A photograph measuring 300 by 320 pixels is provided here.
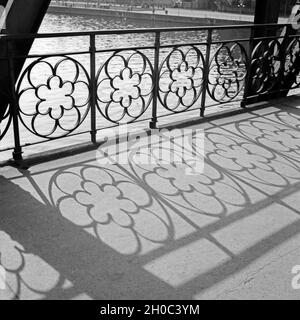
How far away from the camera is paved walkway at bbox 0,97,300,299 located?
7.03 feet

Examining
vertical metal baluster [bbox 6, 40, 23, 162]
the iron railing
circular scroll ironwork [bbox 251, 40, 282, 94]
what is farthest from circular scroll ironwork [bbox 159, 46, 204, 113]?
vertical metal baluster [bbox 6, 40, 23, 162]

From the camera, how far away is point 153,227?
267 cm

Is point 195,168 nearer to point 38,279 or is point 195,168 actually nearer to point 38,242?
point 38,242

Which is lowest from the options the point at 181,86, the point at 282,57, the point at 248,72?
the point at 181,86

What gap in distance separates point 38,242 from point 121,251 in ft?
1.58

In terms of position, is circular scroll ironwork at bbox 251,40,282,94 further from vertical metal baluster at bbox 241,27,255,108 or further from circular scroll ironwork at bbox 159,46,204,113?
circular scroll ironwork at bbox 159,46,204,113

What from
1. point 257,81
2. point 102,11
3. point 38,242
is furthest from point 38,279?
point 102,11

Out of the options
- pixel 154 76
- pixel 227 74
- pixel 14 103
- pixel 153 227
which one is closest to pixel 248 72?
pixel 227 74

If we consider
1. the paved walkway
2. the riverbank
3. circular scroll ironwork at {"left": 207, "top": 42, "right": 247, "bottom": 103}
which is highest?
circular scroll ironwork at {"left": 207, "top": 42, "right": 247, "bottom": 103}

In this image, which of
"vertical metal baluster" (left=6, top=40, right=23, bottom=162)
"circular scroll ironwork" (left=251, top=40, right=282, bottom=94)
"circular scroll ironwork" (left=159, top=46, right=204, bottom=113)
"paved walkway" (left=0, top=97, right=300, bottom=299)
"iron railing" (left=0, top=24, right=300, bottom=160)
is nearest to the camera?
"paved walkway" (left=0, top=97, right=300, bottom=299)

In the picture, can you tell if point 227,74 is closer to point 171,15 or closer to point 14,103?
point 14,103

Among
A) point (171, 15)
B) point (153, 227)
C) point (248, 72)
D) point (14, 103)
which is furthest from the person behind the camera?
point (171, 15)

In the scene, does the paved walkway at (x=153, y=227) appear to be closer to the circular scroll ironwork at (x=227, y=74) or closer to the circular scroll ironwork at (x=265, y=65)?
the circular scroll ironwork at (x=227, y=74)

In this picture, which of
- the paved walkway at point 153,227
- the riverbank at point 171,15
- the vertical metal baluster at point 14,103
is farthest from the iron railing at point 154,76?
the riverbank at point 171,15
